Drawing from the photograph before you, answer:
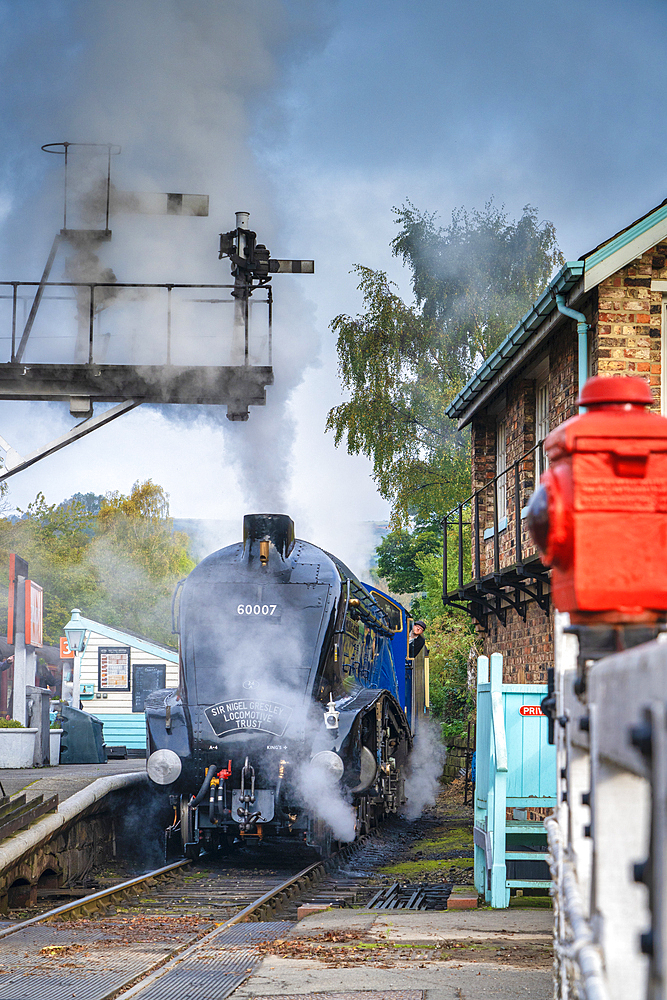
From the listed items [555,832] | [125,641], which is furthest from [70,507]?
[555,832]

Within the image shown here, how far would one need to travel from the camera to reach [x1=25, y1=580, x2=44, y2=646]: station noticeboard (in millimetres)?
19753

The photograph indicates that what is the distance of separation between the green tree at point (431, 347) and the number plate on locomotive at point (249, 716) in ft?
52.7

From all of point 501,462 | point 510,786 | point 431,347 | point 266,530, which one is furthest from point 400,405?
point 510,786

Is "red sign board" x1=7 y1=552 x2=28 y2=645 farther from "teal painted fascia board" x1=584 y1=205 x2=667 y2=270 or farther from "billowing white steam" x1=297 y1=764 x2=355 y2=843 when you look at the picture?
"teal painted fascia board" x1=584 y1=205 x2=667 y2=270

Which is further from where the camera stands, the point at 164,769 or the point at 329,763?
the point at 164,769

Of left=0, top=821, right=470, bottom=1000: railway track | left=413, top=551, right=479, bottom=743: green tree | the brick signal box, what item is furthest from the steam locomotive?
left=413, top=551, right=479, bottom=743: green tree

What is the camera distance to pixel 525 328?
11.9 m

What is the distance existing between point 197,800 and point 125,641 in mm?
21194

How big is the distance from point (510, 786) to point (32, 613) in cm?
1360

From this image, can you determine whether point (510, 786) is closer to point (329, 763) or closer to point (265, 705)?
point (329, 763)

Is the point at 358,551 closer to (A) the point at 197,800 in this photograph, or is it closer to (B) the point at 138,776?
(B) the point at 138,776

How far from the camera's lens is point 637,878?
1563 millimetres

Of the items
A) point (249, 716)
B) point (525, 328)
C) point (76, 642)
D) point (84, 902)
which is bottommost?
point (84, 902)

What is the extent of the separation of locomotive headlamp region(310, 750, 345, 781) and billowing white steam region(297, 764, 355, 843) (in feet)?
0.09
